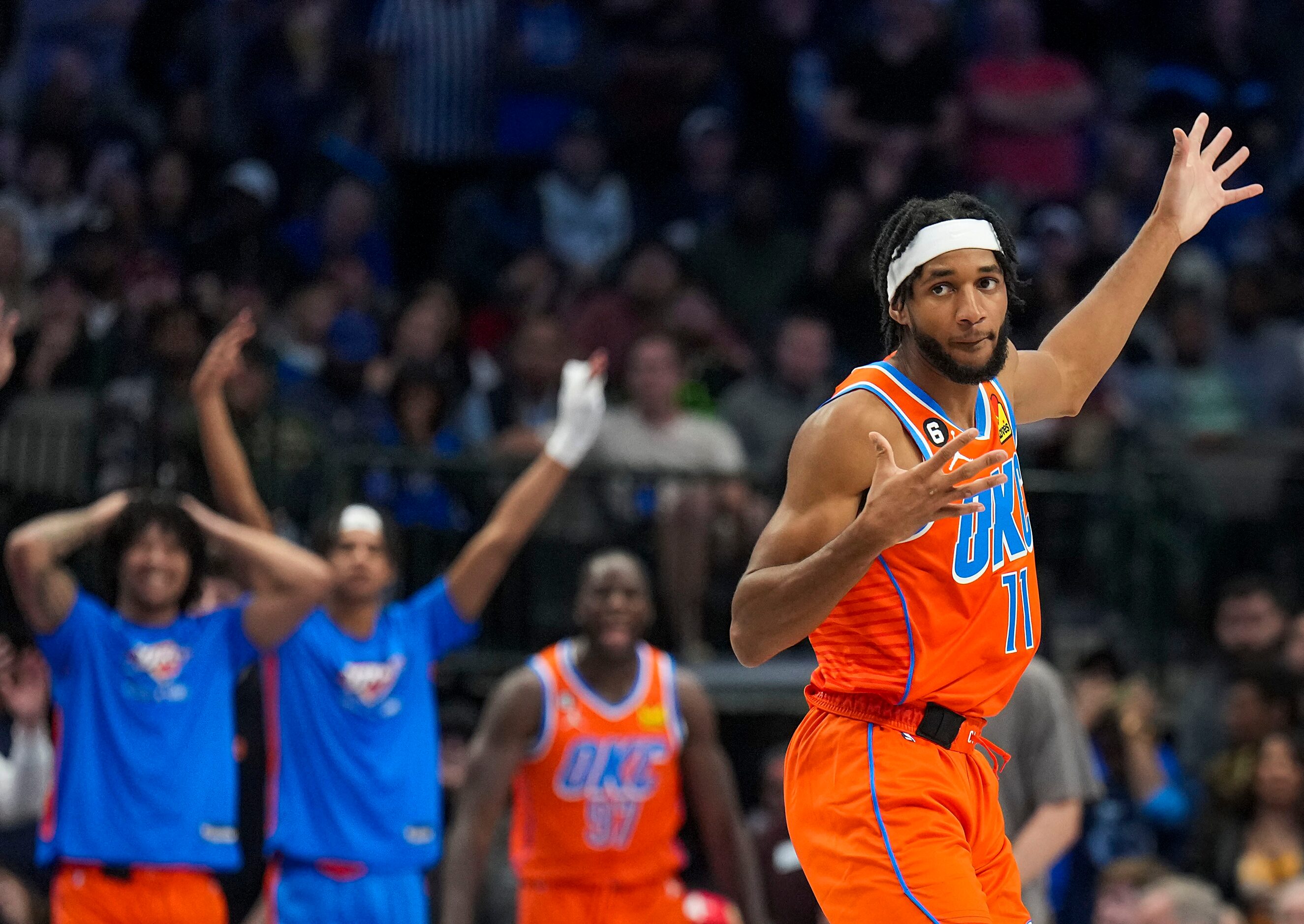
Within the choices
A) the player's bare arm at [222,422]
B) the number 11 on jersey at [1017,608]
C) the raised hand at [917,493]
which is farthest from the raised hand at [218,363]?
the raised hand at [917,493]

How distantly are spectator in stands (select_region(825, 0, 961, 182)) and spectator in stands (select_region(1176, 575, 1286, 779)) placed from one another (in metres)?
4.07

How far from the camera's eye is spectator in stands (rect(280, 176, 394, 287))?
39.4ft

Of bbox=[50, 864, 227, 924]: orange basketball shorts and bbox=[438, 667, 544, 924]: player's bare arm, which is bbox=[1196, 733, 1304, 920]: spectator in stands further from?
bbox=[50, 864, 227, 924]: orange basketball shorts

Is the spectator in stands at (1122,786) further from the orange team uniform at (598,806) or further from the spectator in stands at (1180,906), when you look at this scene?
the orange team uniform at (598,806)

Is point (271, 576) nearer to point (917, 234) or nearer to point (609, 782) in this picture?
point (609, 782)

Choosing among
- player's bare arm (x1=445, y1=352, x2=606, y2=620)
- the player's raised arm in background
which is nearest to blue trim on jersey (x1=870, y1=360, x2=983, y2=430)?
the player's raised arm in background

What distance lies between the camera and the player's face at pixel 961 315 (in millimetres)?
4258

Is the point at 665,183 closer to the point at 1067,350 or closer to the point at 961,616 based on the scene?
the point at 1067,350

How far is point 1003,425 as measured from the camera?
448 cm

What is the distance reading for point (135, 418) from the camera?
9.21 metres

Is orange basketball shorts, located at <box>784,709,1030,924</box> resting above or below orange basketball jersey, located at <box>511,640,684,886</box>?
above

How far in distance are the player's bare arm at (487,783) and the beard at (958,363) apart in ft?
10.9

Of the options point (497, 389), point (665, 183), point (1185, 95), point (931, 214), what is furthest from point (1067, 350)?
point (1185, 95)

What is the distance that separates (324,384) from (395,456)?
4.25 feet
